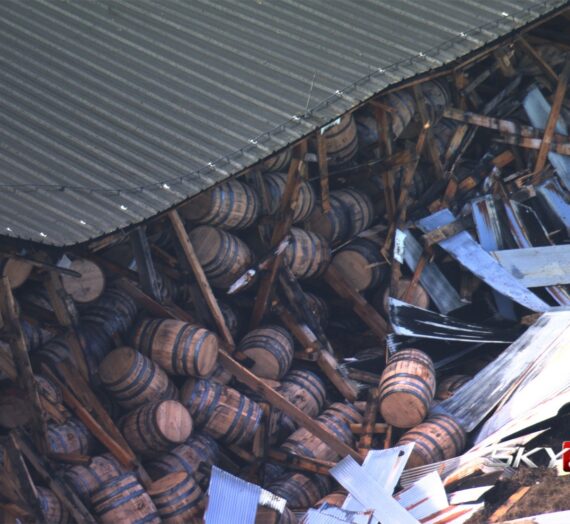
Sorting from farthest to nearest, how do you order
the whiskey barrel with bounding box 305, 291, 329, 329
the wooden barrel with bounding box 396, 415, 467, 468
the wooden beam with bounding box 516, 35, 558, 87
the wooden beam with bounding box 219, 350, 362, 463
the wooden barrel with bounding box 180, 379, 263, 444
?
the wooden beam with bounding box 516, 35, 558, 87
the whiskey barrel with bounding box 305, 291, 329, 329
the wooden beam with bounding box 219, 350, 362, 463
the wooden barrel with bounding box 180, 379, 263, 444
the wooden barrel with bounding box 396, 415, 467, 468

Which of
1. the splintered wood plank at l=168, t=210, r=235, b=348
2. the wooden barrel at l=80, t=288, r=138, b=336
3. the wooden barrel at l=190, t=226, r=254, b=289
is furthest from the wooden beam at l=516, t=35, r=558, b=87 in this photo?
the wooden barrel at l=80, t=288, r=138, b=336

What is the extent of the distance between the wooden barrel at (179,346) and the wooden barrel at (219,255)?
1.16 m

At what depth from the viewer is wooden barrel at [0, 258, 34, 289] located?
1239cm

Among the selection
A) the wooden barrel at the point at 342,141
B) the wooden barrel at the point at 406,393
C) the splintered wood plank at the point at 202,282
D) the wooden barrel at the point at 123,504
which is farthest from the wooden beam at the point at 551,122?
the wooden barrel at the point at 123,504

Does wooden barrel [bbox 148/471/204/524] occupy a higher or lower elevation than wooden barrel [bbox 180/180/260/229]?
lower

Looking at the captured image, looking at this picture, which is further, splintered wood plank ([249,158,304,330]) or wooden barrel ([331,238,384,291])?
wooden barrel ([331,238,384,291])

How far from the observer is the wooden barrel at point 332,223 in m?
16.3

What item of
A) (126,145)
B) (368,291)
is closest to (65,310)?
(126,145)

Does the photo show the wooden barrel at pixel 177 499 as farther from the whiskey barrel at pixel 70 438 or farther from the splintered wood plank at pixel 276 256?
the splintered wood plank at pixel 276 256

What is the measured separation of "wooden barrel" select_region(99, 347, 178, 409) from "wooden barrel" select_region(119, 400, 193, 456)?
20 centimetres

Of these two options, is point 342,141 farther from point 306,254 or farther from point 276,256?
point 276,256

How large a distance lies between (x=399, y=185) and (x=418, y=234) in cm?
74

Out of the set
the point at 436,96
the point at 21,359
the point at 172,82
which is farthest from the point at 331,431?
the point at 436,96

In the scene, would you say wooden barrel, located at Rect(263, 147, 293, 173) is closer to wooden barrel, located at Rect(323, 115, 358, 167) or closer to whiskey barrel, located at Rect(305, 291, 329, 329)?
wooden barrel, located at Rect(323, 115, 358, 167)
